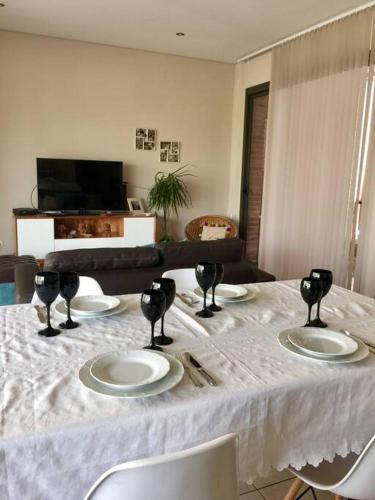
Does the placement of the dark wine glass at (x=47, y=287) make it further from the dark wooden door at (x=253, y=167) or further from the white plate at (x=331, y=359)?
the dark wooden door at (x=253, y=167)

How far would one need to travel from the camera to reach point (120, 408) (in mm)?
965

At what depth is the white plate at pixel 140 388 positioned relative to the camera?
100 centimetres

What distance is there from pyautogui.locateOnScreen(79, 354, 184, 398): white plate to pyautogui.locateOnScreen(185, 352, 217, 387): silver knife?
0.06 metres

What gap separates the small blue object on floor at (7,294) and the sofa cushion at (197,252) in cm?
93

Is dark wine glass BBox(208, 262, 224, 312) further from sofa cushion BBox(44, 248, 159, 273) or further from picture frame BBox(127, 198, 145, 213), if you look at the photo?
picture frame BBox(127, 198, 145, 213)

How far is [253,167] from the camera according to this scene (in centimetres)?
571

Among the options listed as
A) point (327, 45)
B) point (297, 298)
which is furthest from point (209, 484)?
point (327, 45)

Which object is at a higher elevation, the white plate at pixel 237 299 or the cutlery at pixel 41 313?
the white plate at pixel 237 299

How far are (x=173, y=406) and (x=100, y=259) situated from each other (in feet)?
5.40

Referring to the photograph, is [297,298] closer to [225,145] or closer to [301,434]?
[301,434]

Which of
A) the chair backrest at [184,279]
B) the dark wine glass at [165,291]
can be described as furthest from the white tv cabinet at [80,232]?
the dark wine glass at [165,291]

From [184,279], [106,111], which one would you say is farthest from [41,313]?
[106,111]

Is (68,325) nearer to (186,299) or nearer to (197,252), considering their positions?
(186,299)

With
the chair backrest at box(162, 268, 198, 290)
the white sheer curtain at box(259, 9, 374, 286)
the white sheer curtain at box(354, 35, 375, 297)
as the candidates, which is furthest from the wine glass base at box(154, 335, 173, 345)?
the white sheer curtain at box(259, 9, 374, 286)
